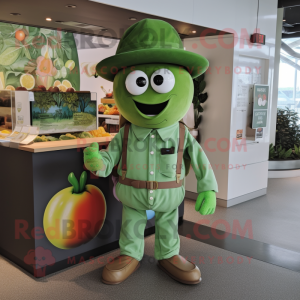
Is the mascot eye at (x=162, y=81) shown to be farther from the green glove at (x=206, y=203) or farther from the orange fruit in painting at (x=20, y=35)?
the orange fruit in painting at (x=20, y=35)

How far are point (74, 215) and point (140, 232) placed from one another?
1.79ft

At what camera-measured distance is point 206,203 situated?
265 centimetres

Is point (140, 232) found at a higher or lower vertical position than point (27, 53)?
lower

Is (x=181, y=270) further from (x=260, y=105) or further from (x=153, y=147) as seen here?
(x=260, y=105)

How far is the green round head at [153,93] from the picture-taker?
2469 mm

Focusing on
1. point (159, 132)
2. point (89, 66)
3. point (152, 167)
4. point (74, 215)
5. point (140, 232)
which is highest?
point (89, 66)

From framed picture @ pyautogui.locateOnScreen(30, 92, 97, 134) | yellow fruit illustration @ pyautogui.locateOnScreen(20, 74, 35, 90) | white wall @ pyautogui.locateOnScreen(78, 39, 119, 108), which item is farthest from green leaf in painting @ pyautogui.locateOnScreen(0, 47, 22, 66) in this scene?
framed picture @ pyautogui.locateOnScreen(30, 92, 97, 134)

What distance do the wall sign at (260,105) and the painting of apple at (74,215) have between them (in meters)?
2.65

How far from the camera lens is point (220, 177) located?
463 centimetres

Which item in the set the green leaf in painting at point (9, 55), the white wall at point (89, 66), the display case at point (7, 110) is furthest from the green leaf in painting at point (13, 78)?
the display case at point (7, 110)

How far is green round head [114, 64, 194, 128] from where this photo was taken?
8.10 feet

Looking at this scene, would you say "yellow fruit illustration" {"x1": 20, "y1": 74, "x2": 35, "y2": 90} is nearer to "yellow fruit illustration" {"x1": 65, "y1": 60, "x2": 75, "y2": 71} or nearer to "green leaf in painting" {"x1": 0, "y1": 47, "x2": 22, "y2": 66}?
"green leaf in painting" {"x1": 0, "y1": 47, "x2": 22, "y2": 66}

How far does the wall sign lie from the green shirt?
2340 mm

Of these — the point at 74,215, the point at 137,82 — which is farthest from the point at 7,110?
the point at 137,82
